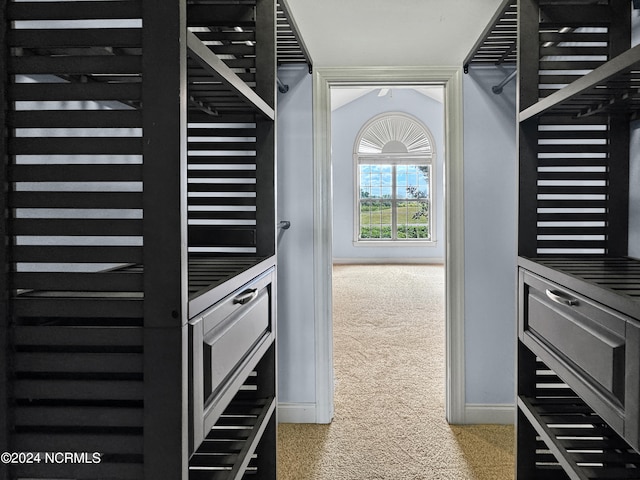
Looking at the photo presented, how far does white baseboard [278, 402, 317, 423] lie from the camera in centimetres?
303

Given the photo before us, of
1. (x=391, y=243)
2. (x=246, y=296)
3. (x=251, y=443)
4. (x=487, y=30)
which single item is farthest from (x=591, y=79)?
(x=391, y=243)

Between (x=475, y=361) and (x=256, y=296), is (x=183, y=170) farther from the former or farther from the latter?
(x=475, y=361)

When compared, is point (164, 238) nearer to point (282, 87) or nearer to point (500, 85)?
point (282, 87)

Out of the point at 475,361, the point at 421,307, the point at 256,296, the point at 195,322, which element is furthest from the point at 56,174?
the point at 421,307

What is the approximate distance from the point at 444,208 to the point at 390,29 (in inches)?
40.9

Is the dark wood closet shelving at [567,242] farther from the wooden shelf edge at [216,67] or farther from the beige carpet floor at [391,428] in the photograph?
the wooden shelf edge at [216,67]

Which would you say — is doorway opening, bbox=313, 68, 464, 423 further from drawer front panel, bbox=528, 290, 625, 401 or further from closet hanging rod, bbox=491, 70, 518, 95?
drawer front panel, bbox=528, 290, 625, 401

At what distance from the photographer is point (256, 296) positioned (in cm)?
151

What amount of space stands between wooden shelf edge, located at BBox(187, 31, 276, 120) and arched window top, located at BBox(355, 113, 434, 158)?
873 cm

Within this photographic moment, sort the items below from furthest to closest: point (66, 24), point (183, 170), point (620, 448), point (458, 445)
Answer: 1. point (458, 445)
2. point (620, 448)
3. point (66, 24)
4. point (183, 170)

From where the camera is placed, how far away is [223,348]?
45.3 inches

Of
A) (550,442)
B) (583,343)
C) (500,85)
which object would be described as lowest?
(550,442)

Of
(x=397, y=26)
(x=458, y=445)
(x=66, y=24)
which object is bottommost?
(x=458, y=445)

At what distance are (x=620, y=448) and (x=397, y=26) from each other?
1.80 meters
